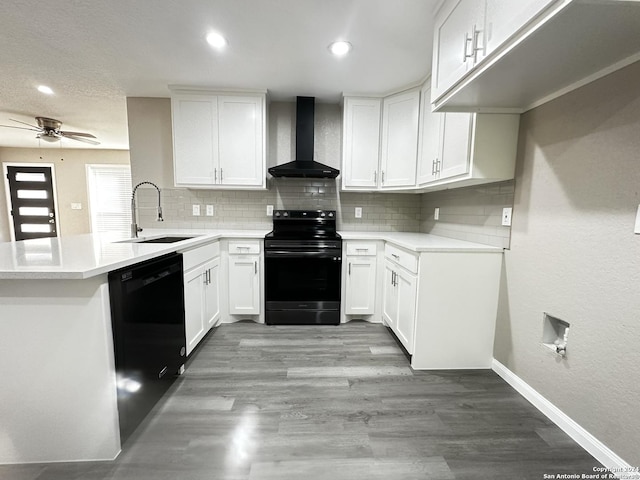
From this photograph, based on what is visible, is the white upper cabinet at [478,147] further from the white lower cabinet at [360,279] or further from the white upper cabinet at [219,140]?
the white upper cabinet at [219,140]

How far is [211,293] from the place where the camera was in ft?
7.92

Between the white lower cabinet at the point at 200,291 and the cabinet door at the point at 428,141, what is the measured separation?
2.03 metres

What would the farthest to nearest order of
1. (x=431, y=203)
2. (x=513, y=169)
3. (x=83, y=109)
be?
(x=83, y=109)
(x=431, y=203)
(x=513, y=169)

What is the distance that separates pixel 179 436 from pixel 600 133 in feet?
8.37

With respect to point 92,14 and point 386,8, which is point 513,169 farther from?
point 92,14

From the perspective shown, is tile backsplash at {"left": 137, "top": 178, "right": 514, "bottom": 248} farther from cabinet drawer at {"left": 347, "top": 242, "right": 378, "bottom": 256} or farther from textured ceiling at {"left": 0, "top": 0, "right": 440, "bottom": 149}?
textured ceiling at {"left": 0, "top": 0, "right": 440, "bottom": 149}

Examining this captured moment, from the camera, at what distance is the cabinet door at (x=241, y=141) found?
271 centimetres

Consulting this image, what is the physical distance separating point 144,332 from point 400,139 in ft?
8.65

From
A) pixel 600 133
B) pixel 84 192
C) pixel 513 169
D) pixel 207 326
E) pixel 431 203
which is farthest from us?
pixel 84 192

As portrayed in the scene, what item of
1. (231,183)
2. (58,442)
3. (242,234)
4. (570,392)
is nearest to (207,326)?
(242,234)

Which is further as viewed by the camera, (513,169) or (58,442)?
(513,169)

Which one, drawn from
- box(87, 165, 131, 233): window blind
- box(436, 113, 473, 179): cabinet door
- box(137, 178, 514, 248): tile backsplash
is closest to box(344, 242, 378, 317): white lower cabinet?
box(137, 178, 514, 248): tile backsplash

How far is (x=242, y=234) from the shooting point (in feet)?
8.78

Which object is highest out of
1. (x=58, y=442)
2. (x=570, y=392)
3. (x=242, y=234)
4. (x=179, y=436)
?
(x=242, y=234)
